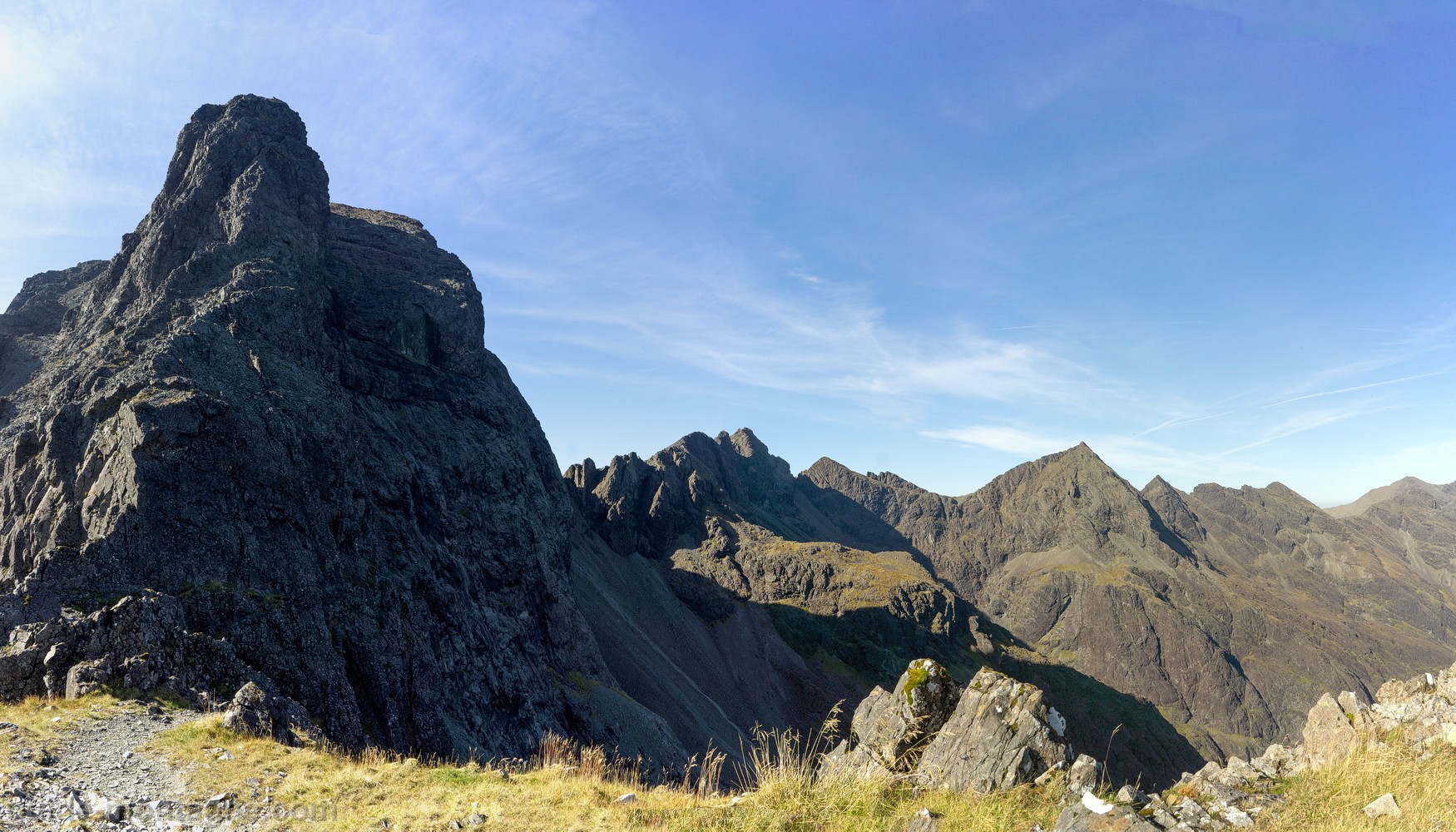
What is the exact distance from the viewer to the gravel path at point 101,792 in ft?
35.4

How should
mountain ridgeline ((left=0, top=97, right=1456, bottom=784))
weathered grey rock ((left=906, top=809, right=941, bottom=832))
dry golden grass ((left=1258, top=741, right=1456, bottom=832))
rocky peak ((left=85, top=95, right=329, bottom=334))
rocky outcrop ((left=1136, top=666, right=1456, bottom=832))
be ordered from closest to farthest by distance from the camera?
dry golden grass ((left=1258, top=741, right=1456, bottom=832)) < rocky outcrop ((left=1136, top=666, right=1456, bottom=832)) < weathered grey rock ((left=906, top=809, right=941, bottom=832)) < mountain ridgeline ((left=0, top=97, right=1456, bottom=784)) < rocky peak ((left=85, top=95, right=329, bottom=334))

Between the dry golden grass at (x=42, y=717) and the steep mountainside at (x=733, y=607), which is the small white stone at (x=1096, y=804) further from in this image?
the steep mountainside at (x=733, y=607)

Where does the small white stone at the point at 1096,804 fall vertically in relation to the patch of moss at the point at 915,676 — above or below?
below

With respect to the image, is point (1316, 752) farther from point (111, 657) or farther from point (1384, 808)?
point (111, 657)

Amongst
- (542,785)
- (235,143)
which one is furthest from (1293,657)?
(235,143)

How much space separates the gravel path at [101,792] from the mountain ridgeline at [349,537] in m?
6.38

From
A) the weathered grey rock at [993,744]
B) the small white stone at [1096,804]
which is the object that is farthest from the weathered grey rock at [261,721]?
the small white stone at [1096,804]

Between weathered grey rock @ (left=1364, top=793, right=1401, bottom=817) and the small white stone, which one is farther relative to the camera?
the small white stone

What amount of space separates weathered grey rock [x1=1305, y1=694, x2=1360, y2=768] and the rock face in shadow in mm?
31871

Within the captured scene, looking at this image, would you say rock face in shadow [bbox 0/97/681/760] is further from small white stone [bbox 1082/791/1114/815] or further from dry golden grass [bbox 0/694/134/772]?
small white stone [bbox 1082/791/1114/815]

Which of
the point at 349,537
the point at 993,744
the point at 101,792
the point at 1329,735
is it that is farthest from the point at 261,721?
the point at 349,537

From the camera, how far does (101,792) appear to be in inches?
467

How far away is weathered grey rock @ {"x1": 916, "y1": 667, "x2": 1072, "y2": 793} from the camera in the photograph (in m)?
10.9

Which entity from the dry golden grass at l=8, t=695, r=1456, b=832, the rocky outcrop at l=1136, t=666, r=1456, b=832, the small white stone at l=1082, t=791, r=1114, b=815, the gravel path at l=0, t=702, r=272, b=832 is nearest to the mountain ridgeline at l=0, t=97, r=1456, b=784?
the gravel path at l=0, t=702, r=272, b=832
